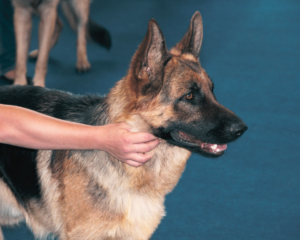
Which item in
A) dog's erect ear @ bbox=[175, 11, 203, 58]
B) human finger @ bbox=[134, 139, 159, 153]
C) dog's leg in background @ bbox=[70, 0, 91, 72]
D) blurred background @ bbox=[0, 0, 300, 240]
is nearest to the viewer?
human finger @ bbox=[134, 139, 159, 153]

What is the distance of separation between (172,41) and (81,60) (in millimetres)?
1486

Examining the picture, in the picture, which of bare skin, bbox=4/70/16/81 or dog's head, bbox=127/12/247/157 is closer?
dog's head, bbox=127/12/247/157

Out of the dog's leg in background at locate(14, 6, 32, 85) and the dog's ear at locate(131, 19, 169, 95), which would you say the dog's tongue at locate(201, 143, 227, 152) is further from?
the dog's leg in background at locate(14, 6, 32, 85)

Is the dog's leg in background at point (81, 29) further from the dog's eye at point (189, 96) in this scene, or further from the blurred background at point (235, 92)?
the dog's eye at point (189, 96)

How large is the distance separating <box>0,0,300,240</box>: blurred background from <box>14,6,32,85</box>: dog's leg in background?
361 mm

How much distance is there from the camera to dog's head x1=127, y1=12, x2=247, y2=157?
1735 mm

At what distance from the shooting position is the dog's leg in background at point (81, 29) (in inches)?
165

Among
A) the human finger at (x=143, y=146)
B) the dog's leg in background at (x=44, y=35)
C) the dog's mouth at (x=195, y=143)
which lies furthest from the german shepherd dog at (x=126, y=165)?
the dog's leg in background at (x=44, y=35)

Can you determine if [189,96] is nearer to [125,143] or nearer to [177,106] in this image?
[177,106]

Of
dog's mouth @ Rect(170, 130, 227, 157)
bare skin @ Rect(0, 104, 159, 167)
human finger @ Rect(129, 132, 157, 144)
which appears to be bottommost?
bare skin @ Rect(0, 104, 159, 167)

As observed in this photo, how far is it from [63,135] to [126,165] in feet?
1.36

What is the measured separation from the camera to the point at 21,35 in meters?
3.83

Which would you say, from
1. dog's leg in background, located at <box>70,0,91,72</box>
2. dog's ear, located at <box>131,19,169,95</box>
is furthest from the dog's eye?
dog's leg in background, located at <box>70,0,91,72</box>

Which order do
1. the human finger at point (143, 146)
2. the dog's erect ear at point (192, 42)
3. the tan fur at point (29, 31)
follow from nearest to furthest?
the human finger at point (143, 146) < the dog's erect ear at point (192, 42) < the tan fur at point (29, 31)
